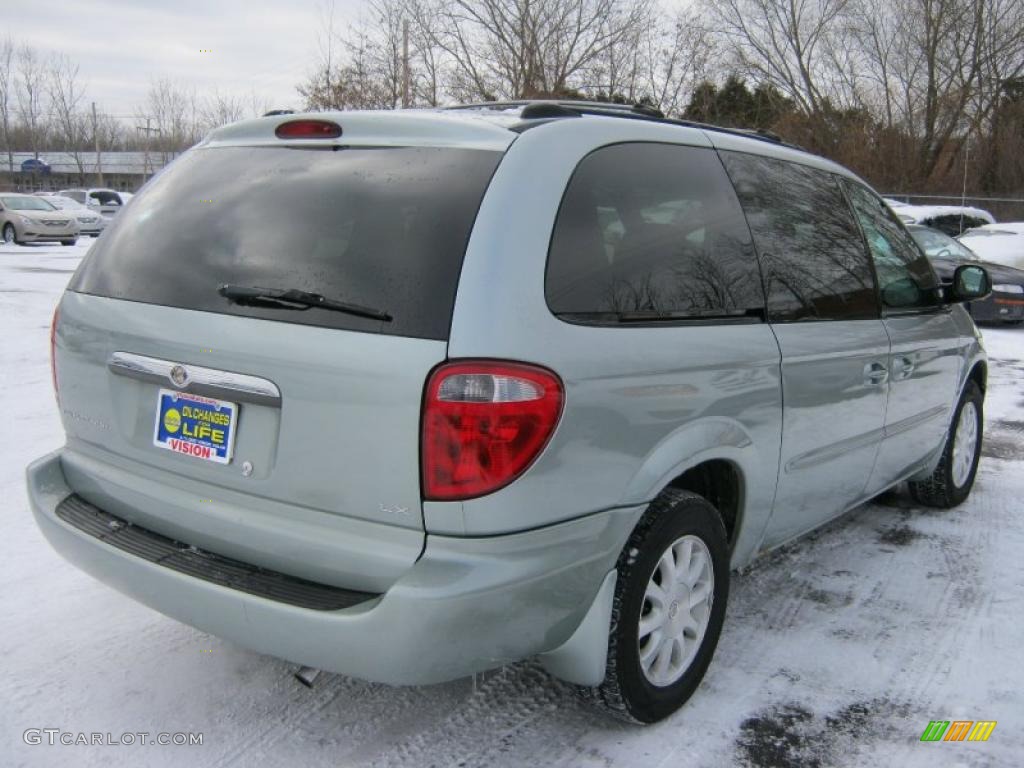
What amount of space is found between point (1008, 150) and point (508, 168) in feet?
119

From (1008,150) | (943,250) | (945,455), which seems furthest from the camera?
(1008,150)

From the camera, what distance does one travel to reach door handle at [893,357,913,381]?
3824mm

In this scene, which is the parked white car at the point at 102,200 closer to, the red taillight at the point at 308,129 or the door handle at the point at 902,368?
the red taillight at the point at 308,129

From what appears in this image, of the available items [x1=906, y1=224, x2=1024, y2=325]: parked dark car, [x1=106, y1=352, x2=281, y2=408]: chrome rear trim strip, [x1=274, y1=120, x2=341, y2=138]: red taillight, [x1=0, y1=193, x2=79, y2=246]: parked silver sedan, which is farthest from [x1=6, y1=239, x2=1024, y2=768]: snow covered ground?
[x1=0, y1=193, x2=79, y2=246]: parked silver sedan

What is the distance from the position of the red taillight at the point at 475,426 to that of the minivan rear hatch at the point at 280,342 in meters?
0.05

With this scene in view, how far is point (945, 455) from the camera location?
4.73 m

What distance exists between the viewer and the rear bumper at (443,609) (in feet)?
7.02

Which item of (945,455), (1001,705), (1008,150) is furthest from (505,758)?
(1008,150)

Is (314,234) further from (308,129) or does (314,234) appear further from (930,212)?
Answer: (930,212)

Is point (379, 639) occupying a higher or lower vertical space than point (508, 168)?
lower

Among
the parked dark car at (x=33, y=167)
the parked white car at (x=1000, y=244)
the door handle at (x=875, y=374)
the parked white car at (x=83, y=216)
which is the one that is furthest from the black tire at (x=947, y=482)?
the parked dark car at (x=33, y=167)

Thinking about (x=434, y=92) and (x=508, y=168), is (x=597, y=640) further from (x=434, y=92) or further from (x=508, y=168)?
(x=434, y=92)

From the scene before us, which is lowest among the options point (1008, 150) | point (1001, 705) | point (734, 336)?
point (1001, 705)

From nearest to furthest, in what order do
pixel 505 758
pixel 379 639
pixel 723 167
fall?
pixel 379 639 < pixel 505 758 < pixel 723 167
